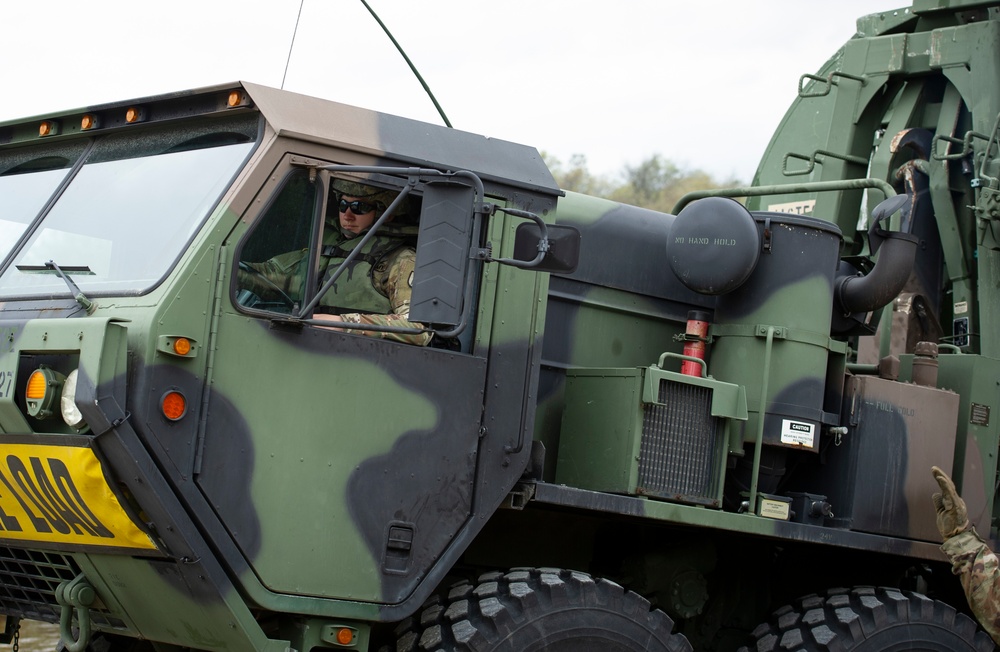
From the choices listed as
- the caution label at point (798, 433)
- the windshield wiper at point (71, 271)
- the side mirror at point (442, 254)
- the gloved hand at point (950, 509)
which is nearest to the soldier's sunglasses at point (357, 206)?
the side mirror at point (442, 254)

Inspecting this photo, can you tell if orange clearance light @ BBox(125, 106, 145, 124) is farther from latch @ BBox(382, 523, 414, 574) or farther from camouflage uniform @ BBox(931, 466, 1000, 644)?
camouflage uniform @ BBox(931, 466, 1000, 644)

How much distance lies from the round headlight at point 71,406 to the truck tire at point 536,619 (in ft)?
4.74

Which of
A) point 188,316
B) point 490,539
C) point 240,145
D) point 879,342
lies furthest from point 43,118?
point 879,342

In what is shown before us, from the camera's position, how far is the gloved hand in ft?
17.6

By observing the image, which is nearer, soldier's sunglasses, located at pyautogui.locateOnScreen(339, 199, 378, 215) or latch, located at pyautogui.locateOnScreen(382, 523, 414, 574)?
latch, located at pyautogui.locateOnScreen(382, 523, 414, 574)

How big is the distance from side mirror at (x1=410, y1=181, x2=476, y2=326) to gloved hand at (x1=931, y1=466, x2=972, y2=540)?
100 inches

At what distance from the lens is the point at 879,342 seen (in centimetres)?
691

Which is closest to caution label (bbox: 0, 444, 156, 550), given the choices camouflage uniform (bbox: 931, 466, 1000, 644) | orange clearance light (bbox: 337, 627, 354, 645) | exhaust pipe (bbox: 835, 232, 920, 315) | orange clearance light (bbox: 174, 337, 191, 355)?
orange clearance light (bbox: 174, 337, 191, 355)

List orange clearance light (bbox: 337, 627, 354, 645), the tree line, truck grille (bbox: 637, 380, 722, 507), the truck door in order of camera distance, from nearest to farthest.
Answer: the truck door → orange clearance light (bbox: 337, 627, 354, 645) → truck grille (bbox: 637, 380, 722, 507) → the tree line

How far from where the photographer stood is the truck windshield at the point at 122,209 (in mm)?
4238

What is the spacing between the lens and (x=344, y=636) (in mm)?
4273

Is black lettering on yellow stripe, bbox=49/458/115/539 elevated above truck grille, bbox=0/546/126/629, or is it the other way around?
black lettering on yellow stripe, bbox=49/458/115/539

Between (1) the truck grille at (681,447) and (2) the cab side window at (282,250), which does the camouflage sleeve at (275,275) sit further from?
(1) the truck grille at (681,447)

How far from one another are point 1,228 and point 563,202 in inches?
93.0
